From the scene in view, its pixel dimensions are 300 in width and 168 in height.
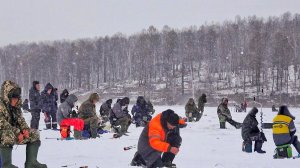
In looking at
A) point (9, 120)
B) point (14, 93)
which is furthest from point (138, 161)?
point (14, 93)

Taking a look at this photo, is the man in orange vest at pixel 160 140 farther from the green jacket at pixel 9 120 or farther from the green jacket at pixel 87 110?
the green jacket at pixel 87 110

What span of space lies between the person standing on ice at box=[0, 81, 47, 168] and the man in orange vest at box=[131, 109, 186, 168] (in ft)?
5.56

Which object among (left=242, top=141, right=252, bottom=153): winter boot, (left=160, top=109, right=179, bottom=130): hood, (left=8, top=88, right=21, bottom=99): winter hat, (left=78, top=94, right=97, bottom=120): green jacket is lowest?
(left=242, top=141, right=252, bottom=153): winter boot

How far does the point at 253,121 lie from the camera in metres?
11.2

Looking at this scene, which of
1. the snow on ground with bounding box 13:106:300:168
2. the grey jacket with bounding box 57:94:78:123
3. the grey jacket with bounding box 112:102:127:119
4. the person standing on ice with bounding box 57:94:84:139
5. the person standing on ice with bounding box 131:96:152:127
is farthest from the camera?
the person standing on ice with bounding box 131:96:152:127

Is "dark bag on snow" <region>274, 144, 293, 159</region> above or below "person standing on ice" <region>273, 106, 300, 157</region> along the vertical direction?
below

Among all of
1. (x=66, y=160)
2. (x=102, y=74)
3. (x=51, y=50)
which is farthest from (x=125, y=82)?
(x=66, y=160)

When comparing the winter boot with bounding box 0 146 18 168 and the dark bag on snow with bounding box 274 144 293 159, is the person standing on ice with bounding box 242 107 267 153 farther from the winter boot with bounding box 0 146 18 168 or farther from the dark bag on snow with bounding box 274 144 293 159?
the winter boot with bounding box 0 146 18 168

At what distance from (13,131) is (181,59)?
7850cm

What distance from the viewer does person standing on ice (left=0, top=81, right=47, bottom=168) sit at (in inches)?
240

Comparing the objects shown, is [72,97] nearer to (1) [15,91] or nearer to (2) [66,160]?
(2) [66,160]

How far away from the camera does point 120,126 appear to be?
568 inches

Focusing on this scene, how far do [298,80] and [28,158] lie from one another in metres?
67.6

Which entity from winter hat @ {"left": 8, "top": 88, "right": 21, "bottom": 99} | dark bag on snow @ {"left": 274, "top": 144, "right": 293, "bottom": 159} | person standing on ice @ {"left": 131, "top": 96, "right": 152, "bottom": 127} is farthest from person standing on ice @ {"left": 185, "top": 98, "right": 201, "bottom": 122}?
A: winter hat @ {"left": 8, "top": 88, "right": 21, "bottom": 99}
